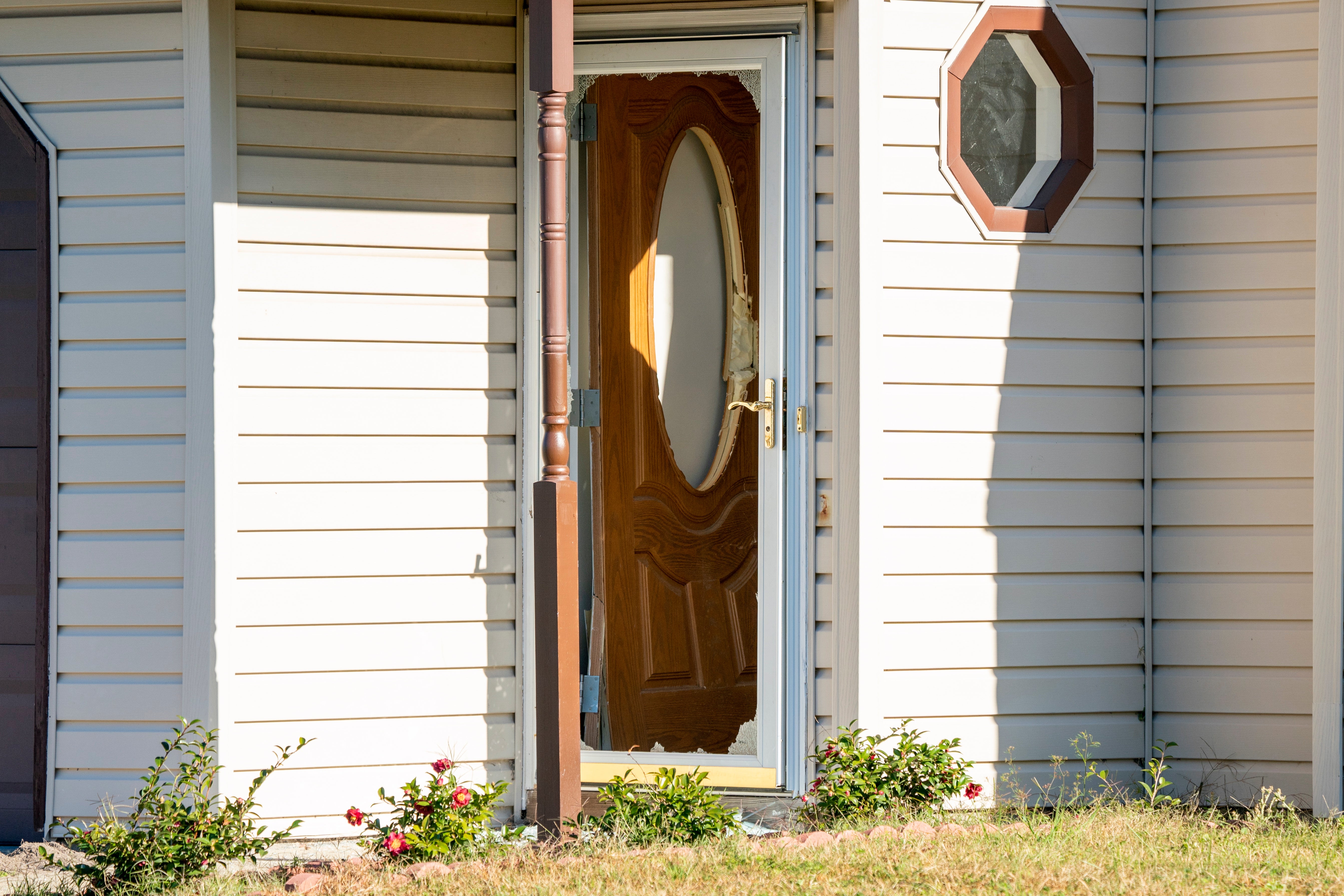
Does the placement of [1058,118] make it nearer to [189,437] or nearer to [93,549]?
[189,437]

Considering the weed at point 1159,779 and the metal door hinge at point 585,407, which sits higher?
the metal door hinge at point 585,407

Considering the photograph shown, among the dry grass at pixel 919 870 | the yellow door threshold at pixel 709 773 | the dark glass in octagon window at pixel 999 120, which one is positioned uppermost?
the dark glass in octagon window at pixel 999 120

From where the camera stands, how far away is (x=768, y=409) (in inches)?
130

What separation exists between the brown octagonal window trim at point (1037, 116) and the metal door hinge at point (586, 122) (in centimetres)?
117

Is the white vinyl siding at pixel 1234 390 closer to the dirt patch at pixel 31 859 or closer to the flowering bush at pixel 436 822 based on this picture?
the flowering bush at pixel 436 822

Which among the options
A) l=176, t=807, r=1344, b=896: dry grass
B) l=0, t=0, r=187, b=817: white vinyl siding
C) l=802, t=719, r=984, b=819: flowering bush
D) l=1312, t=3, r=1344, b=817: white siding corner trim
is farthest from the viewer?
l=0, t=0, r=187, b=817: white vinyl siding

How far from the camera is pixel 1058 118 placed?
332 cm

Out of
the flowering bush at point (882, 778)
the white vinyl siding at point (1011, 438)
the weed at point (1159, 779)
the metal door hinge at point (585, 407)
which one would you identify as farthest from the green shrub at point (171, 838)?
the weed at point (1159, 779)

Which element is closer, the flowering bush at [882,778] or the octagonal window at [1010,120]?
the flowering bush at [882,778]

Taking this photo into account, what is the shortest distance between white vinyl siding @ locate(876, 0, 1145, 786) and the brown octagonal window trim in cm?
5

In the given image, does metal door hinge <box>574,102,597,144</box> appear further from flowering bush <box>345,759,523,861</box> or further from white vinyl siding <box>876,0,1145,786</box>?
flowering bush <box>345,759,523,861</box>

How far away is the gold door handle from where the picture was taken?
330 centimetres

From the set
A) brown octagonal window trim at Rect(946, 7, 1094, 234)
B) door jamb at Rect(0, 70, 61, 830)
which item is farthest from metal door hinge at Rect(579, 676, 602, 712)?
brown octagonal window trim at Rect(946, 7, 1094, 234)

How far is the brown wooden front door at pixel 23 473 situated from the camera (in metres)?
3.13
